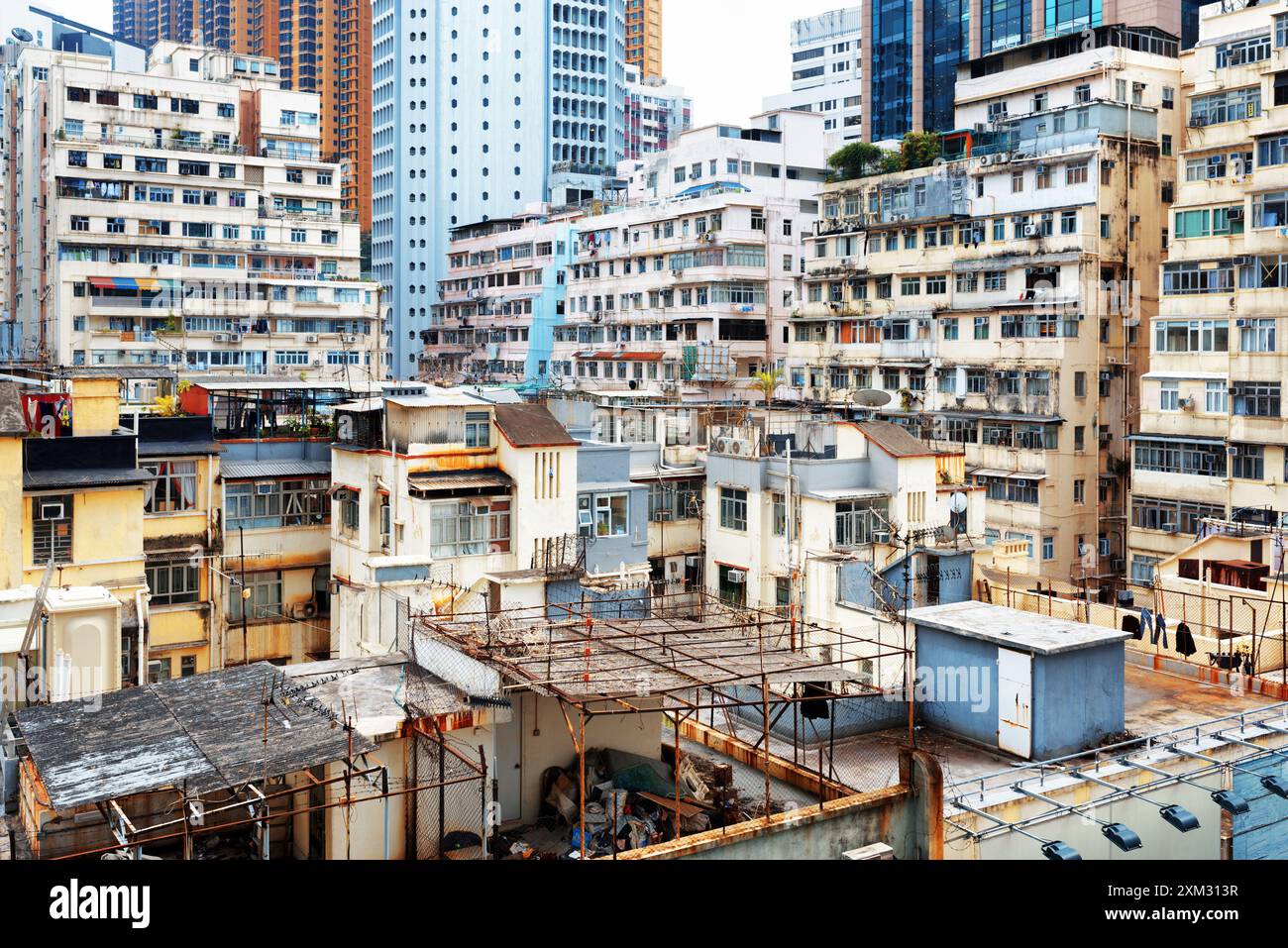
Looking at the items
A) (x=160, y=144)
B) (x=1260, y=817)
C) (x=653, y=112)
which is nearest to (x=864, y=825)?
(x=1260, y=817)

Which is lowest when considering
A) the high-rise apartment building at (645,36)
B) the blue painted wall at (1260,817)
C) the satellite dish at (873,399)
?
the blue painted wall at (1260,817)

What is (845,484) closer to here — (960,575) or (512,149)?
(960,575)

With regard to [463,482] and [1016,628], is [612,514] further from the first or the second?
[1016,628]

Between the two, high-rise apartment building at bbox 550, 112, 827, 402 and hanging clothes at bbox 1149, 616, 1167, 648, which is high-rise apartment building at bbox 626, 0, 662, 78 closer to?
high-rise apartment building at bbox 550, 112, 827, 402

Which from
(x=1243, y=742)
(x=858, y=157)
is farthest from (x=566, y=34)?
(x=1243, y=742)

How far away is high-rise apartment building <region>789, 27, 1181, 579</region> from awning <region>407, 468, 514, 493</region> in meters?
18.3

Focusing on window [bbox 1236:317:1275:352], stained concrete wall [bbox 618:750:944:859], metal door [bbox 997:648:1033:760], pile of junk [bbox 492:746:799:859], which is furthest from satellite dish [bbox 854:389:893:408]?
stained concrete wall [bbox 618:750:944:859]

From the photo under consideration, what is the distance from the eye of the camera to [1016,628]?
1998cm

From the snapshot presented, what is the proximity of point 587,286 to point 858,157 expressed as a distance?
19522mm

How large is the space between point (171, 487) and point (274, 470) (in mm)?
2775

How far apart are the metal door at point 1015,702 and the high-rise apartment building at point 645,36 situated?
441 ft

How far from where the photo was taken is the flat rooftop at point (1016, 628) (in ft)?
61.8

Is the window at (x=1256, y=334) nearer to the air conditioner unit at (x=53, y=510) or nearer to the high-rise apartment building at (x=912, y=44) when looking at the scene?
the high-rise apartment building at (x=912, y=44)

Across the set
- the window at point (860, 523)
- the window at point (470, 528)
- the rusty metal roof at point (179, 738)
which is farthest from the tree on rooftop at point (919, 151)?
the rusty metal roof at point (179, 738)
